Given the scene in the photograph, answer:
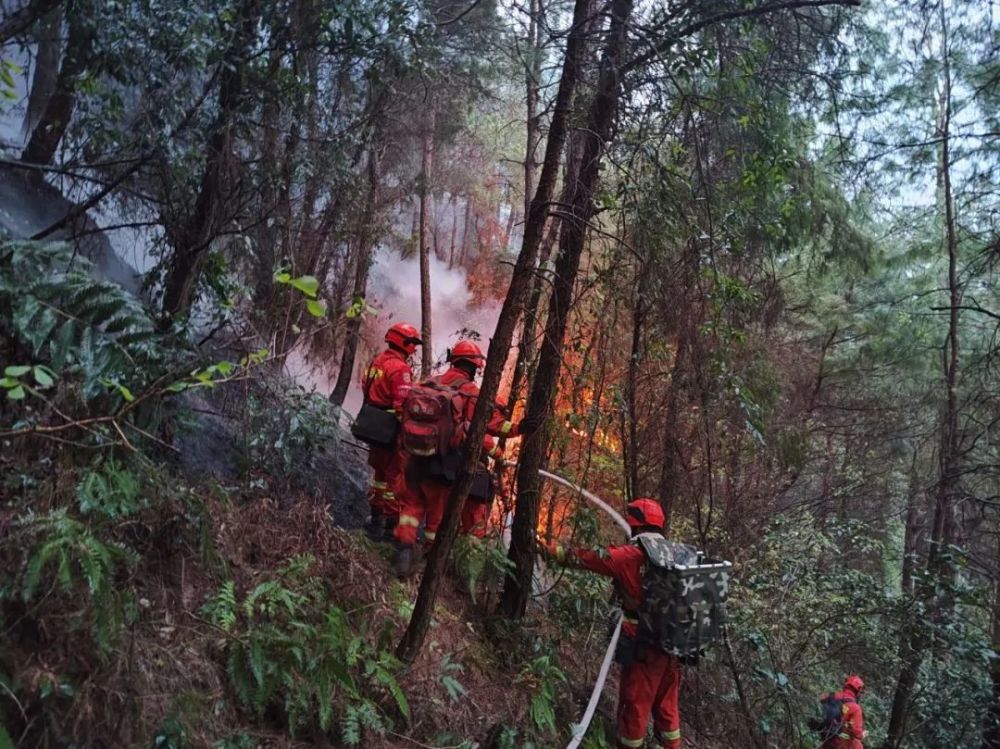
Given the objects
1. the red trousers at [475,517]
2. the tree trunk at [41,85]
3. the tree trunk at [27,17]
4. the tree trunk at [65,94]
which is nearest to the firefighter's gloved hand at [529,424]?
the red trousers at [475,517]

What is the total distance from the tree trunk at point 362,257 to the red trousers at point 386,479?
3106 millimetres

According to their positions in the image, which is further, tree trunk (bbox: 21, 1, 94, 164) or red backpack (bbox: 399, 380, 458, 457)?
red backpack (bbox: 399, 380, 458, 457)

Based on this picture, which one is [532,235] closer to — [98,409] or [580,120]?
[580,120]

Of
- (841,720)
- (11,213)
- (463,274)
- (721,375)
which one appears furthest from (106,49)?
(463,274)

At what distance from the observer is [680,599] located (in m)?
5.31

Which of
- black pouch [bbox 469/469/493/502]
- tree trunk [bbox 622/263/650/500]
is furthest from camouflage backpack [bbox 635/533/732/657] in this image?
tree trunk [bbox 622/263/650/500]

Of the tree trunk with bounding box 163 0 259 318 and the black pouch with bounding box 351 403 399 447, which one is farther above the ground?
the tree trunk with bounding box 163 0 259 318

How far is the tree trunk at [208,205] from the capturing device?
6.07m

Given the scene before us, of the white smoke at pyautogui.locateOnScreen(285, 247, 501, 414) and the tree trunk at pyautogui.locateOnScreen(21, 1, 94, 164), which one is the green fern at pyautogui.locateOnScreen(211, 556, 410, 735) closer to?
the tree trunk at pyautogui.locateOnScreen(21, 1, 94, 164)

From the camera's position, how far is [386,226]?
38.9 ft

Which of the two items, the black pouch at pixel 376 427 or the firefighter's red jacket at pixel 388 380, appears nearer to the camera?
the black pouch at pixel 376 427

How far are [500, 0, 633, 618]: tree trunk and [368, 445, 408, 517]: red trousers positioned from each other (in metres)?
1.73

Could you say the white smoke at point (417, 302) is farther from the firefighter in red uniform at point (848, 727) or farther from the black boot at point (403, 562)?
the firefighter in red uniform at point (848, 727)

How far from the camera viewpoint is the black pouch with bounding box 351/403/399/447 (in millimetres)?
7168
